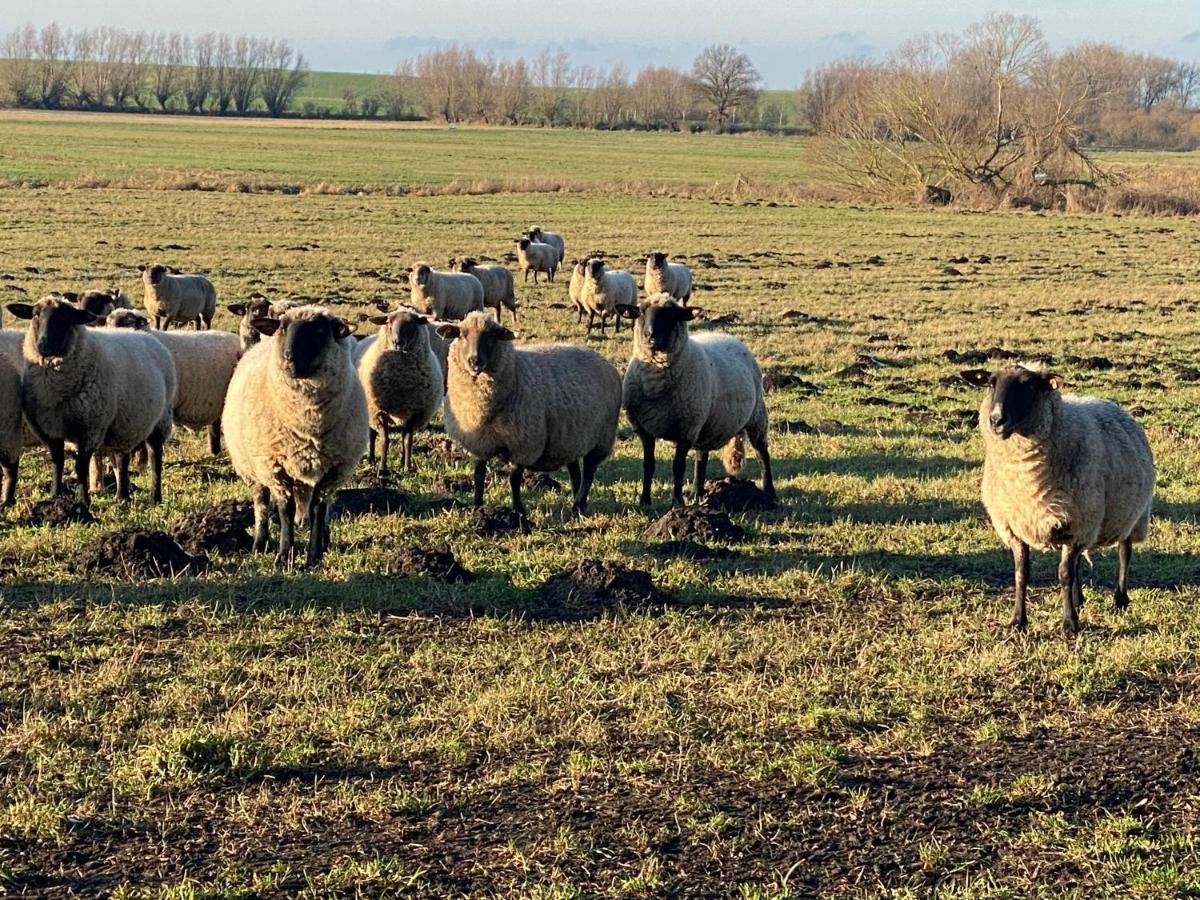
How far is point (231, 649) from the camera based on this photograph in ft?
23.7

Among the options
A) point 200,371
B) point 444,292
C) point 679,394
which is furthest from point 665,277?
point 679,394

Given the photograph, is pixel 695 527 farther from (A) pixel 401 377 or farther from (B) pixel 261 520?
(A) pixel 401 377

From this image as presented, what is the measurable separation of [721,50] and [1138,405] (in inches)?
5612

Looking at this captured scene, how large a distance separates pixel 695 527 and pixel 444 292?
13.1 m

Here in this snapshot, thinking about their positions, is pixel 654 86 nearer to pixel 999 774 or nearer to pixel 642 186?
pixel 642 186

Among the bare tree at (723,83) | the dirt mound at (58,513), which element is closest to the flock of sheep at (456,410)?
the dirt mound at (58,513)

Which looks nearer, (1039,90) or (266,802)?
(266,802)

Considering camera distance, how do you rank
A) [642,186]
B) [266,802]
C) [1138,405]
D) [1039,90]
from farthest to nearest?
[1039,90] → [642,186] → [1138,405] → [266,802]

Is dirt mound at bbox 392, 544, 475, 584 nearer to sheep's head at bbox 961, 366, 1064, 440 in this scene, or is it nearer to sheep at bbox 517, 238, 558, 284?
sheep's head at bbox 961, 366, 1064, 440

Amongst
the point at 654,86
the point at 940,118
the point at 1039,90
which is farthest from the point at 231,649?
the point at 654,86

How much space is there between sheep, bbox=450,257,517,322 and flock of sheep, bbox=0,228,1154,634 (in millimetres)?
9819

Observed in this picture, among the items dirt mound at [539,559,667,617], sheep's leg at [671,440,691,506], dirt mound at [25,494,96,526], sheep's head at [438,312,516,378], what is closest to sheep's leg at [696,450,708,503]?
sheep's leg at [671,440,691,506]

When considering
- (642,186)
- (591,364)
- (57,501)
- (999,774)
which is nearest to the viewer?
(999,774)

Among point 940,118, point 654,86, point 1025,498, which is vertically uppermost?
point 654,86
